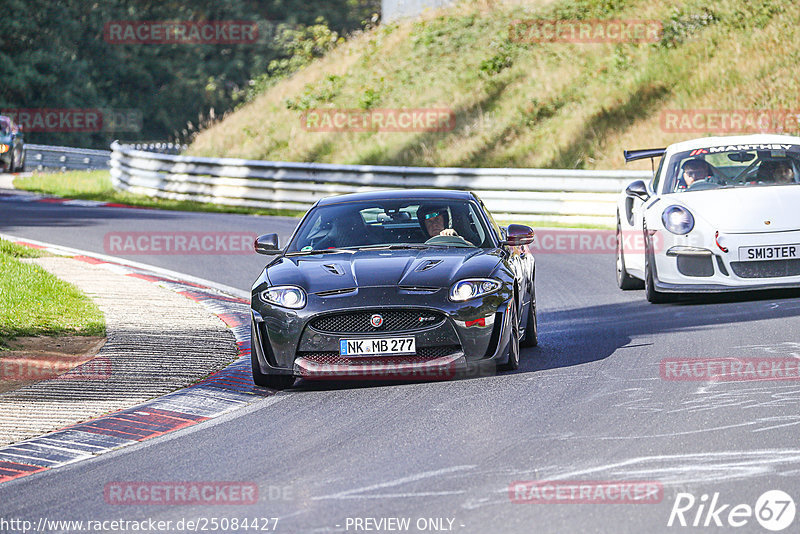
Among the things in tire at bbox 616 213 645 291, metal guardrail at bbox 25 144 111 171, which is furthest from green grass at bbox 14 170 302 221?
tire at bbox 616 213 645 291

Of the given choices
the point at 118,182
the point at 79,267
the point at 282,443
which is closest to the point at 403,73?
the point at 118,182

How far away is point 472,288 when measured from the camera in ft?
28.9

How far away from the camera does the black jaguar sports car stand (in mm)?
8586

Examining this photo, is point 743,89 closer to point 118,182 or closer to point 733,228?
point 118,182

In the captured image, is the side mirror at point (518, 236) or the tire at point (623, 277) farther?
the tire at point (623, 277)

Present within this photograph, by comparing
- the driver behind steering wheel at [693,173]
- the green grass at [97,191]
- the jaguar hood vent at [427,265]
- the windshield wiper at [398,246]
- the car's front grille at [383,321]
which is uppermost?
the driver behind steering wheel at [693,173]

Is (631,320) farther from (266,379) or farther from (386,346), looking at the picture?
(266,379)

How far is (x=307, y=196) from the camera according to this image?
2639cm

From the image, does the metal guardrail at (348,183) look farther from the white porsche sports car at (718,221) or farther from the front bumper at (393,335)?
the front bumper at (393,335)

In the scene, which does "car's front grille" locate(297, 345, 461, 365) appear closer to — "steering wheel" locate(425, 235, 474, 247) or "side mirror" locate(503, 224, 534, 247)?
"steering wheel" locate(425, 235, 474, 247)

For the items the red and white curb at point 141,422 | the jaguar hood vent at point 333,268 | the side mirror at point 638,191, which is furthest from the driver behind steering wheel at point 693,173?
the jaguar hood vent at point 333,268

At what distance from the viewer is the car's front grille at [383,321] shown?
28.2 feet

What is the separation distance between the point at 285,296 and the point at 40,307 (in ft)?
14.9

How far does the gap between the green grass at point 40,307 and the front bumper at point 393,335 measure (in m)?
3.10
